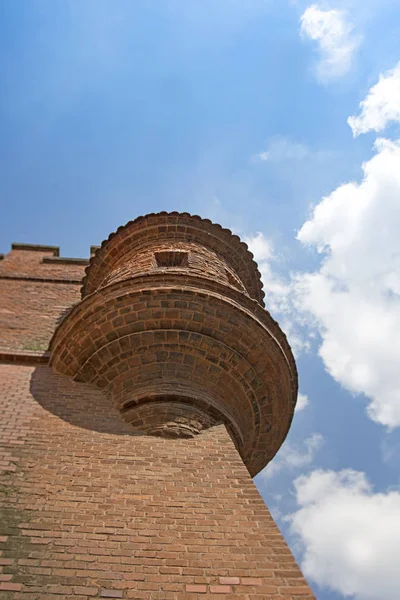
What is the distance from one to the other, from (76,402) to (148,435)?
3.36 ft

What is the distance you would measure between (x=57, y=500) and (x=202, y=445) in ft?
4.94

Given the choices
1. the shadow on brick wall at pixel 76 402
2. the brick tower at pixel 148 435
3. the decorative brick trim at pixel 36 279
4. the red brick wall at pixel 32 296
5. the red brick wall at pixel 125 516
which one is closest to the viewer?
the red brick wall at pixel 125 516

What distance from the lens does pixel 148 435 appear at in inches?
205

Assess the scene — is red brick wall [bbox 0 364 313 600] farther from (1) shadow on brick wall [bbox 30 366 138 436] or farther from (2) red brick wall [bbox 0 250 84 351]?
(2) red brick wall [bbox 0 250 84 351]

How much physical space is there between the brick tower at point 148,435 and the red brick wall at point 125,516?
0.04 ft

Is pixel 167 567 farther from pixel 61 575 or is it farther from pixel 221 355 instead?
pixel 221 355

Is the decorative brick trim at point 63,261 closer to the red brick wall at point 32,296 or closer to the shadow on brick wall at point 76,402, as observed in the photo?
the red brick wall at point 32,296

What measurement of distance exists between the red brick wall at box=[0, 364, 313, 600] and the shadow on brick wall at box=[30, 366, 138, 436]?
0.02 m

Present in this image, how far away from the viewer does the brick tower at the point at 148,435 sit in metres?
3.49

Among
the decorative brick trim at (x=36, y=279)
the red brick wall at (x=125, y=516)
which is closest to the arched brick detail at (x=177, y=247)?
the decorative brick trim at (x=36, y=279)

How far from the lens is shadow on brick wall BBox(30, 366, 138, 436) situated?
5.30 m

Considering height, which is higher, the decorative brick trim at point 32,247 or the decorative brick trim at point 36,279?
the decorative brick trim at point 32,247

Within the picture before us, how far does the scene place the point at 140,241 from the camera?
29.7ft

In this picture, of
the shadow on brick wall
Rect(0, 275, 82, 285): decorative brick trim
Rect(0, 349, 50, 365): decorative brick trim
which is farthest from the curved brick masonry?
Rect(0, 275, 82, 285): decorative brick trim
